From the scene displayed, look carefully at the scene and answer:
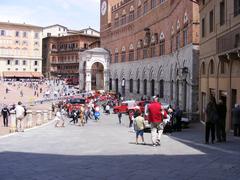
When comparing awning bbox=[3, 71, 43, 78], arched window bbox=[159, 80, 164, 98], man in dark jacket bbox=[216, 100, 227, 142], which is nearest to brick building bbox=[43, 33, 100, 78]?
awning bbox=[3, 71, 43, 78]

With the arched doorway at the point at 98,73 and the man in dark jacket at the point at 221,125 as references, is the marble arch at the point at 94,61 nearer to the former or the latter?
the arched doorway at the point at 98,73

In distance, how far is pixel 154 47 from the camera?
47406 millimetres

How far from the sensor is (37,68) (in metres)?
107

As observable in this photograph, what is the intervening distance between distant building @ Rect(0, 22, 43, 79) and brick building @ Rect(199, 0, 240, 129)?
84264 millimetres

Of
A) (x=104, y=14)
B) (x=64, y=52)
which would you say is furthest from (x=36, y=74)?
(x=104, y=14)

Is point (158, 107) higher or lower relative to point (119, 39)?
lower

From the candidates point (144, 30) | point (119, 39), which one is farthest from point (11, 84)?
point (144, 30)

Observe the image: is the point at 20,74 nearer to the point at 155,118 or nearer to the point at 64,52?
the point at 64,52

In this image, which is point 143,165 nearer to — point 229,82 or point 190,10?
point 229,82

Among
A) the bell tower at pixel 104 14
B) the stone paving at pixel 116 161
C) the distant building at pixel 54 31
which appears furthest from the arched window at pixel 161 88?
the distant building at pixel 54 31

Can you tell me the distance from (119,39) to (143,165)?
55.7 metres

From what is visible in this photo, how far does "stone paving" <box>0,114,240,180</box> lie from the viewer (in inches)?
334

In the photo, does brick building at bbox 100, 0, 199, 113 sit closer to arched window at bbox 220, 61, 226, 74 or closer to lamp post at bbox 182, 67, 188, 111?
lamp post at bbox 182, 67, 188, 111

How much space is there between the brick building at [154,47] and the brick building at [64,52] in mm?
19756
